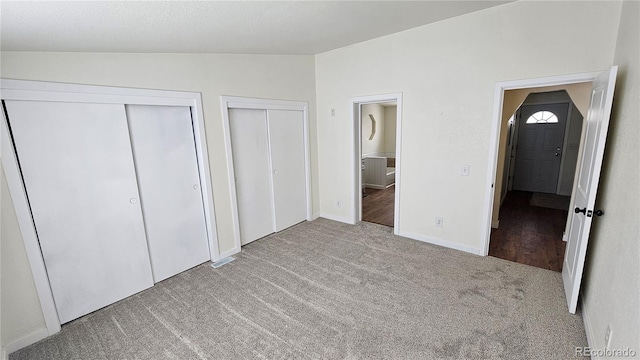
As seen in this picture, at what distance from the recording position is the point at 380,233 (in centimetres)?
382

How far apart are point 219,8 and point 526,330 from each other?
322cm

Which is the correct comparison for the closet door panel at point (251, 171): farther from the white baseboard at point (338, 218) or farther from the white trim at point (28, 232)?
the white trim at point (28, 232)

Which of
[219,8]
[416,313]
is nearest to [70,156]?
[219,8]

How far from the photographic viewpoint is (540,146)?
19.2 ft

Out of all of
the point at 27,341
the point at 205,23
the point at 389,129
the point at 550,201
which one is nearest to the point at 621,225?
the point at 205,23

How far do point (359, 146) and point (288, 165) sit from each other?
45.5 inches

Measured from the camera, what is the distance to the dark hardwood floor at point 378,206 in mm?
4455

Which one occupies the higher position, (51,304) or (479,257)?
(51,304)

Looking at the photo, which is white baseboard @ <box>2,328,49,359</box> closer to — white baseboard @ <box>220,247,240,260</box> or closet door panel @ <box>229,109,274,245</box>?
white baseboard @ <box>220,247,240,260</box>

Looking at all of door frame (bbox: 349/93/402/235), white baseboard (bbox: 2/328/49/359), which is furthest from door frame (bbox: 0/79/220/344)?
door frame (bbox: 349/93/402/235)

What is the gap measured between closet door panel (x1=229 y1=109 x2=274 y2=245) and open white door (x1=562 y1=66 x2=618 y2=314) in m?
3.29

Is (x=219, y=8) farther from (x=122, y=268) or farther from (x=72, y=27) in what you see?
(x=122, y=268)

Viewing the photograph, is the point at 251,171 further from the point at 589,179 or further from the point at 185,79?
the point at 589,179

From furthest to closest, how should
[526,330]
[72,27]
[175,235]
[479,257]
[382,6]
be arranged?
[479,257]
[175,235]
[382,6]
[526,330]
[72,27]
